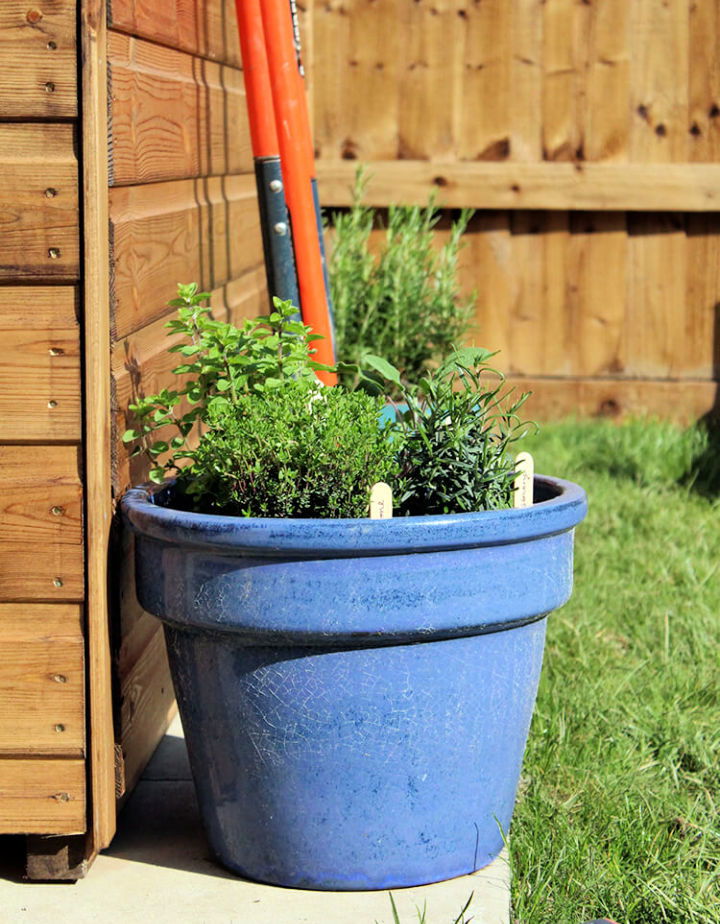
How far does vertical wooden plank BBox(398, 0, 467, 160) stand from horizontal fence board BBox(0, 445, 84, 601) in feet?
11.4

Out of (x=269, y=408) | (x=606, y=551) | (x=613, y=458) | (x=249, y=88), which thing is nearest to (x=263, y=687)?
(x=269, y=408)

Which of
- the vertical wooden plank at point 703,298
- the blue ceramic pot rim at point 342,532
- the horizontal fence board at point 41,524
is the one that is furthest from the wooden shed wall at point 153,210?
the vertical wooden plank at point 703,298

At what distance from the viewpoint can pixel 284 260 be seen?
2.76 m

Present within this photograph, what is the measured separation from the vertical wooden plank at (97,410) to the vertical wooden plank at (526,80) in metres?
3.41

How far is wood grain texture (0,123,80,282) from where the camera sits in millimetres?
1985

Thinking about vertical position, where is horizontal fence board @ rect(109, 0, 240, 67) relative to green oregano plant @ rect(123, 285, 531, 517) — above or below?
above

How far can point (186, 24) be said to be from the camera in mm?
2660

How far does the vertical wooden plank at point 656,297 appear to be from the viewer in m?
5.23

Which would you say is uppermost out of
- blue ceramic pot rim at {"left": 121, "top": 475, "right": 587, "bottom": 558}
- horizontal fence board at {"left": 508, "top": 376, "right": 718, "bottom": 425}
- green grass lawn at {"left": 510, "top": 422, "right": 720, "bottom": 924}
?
blue ceramic pot rim at {"left": 121, "top": 475, "right": 587, "bottom": 558}

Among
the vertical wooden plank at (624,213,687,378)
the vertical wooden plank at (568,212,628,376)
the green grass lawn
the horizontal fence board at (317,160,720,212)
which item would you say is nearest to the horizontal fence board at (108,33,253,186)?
the green grass lawn

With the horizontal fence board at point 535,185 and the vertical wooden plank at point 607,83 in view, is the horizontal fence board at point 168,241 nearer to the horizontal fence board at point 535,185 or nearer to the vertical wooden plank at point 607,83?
the horizontal fence board at point 535,185

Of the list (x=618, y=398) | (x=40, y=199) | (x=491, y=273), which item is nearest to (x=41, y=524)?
(x=40, y=199)

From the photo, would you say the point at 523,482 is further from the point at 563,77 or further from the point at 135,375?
the point at 563,77

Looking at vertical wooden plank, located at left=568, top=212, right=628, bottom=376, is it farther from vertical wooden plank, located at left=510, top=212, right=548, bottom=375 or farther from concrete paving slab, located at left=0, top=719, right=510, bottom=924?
concrete paving slab, located at left=0, top=719, right=510, bottom=924
